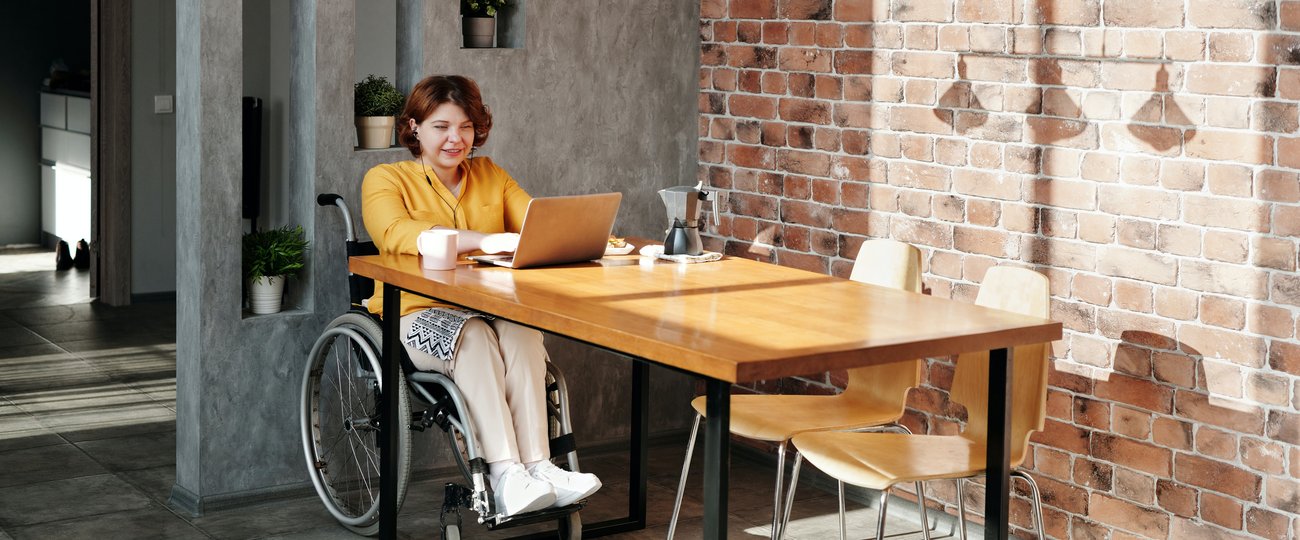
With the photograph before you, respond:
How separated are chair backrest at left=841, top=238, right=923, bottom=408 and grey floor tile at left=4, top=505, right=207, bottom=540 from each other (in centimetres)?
188

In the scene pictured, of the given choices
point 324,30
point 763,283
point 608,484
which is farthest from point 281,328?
point 763,283

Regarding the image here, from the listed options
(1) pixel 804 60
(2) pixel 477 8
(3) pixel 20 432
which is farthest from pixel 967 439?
(3) pixel 20 432

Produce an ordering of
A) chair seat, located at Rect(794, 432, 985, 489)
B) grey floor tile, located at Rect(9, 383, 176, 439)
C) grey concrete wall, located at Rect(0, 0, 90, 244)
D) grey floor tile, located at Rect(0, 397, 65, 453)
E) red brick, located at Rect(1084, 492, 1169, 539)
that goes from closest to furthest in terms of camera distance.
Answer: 1. chair seat, located at Rect(794, 432, 985, 489)
2. red brick, located at Rect(1084, 492, 1169, 539)
3. grey floor tile, located at Rect(0, 397, 65, 453)
4. grey floor tile, located at Rect(9, 383, 176, 439)
5. grey concrete wall, located at Rect(0, 0, 90, 244)

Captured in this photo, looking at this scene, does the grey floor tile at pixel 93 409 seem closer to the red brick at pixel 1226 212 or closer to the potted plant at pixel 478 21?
the potted plant at pixel 478 21

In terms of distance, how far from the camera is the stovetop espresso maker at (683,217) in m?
3.71

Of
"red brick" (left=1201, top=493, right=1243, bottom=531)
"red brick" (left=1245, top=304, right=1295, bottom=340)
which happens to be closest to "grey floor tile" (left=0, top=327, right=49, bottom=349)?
"red brick" (left=1201, top=493, right=1243, bottom=531)

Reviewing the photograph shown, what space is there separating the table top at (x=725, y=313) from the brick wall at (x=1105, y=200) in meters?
0.72

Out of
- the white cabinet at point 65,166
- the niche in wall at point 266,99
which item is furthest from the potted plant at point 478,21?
the white cabinet at point 65,166

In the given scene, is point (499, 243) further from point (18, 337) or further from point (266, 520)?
point (18, 337)

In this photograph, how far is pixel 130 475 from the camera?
461 cm

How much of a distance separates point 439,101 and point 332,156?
1.48 ft

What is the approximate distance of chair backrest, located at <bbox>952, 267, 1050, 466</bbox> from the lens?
128 inches

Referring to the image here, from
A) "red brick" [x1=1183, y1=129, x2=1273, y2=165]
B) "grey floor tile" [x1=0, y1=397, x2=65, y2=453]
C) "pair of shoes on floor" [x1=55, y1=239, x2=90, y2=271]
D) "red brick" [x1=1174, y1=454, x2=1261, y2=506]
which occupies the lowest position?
"grey floor tile" [x1=0, y1=397, x2=65, y2=453]

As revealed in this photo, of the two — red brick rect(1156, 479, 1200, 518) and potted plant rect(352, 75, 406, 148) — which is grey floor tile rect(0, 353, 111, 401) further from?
red brick rect(1156, 479, 1200, 518)
